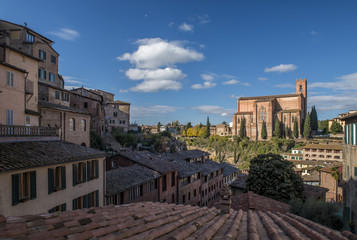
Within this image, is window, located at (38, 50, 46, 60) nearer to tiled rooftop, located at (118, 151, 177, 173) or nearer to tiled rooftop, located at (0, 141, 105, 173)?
tiled rooftop, located at (118, 151, 177, 173)

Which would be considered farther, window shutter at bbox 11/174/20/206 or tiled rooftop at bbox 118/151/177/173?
tiled rooftop at bbox 118/151/177/173

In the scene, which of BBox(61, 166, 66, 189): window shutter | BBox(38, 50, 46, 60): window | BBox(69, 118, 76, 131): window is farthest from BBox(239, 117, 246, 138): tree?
BBox(61, 166, 66, 189): window shutter

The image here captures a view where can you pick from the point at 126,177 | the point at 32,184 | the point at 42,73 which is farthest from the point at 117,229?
the point at 42,73

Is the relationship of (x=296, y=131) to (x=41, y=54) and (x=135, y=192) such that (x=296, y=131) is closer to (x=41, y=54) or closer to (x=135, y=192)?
(x=135, y=192)

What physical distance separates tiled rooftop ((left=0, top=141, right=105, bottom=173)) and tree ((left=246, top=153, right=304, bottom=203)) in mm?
19300

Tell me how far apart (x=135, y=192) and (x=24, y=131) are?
10.6 m

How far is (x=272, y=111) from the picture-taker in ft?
309

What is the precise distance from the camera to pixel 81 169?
1398cm

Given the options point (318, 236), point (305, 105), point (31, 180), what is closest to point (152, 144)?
point (31, 180)

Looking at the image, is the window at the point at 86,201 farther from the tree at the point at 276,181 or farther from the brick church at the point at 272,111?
the brick church at the point at 272,111

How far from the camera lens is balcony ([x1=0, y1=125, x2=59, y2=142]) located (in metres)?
11.8

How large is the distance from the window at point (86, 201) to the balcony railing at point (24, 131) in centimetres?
497

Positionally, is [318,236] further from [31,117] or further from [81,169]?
[31,117]

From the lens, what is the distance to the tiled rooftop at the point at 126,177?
1761 centimetres
